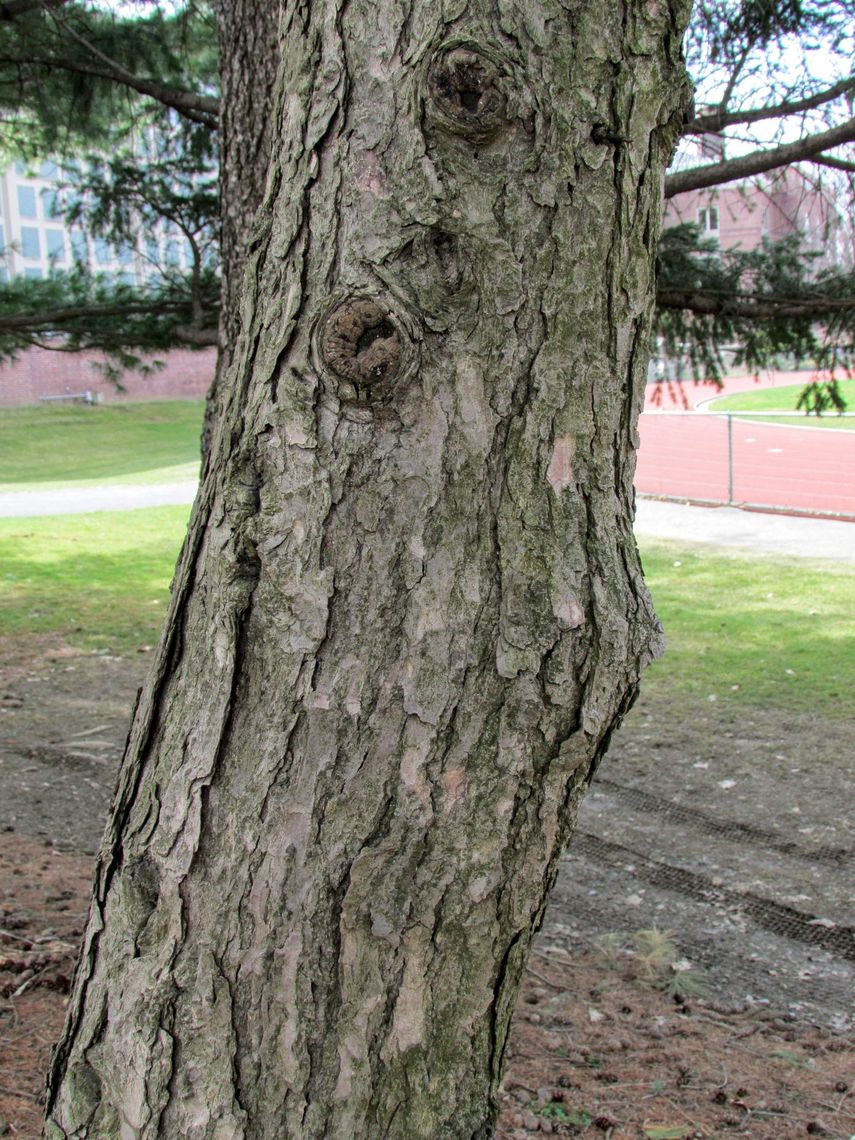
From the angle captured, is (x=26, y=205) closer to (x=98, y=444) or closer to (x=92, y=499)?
(x=98, y=444)

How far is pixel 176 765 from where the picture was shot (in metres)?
1.64

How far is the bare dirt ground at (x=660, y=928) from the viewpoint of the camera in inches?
118

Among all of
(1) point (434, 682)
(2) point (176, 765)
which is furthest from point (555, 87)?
(2) point (176, 765)

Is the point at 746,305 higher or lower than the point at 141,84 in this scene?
lower

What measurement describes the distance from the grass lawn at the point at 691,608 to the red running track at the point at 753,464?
4337 mm

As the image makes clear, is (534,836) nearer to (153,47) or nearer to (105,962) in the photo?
(105,962)

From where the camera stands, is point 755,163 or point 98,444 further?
point 98,444

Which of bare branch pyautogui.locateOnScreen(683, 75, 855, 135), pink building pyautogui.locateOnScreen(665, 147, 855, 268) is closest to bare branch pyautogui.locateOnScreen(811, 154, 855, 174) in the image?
pink building pyautogui.locateOnScreen(665, 147, 855, 268)

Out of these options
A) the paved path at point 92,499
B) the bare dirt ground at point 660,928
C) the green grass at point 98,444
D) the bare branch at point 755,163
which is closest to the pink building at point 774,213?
the bare branch at point 755,163

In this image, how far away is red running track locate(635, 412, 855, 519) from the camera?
18.5 meters

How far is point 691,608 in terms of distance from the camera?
9781 millimetres

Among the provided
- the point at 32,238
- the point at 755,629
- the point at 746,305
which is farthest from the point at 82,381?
the point at 746,305

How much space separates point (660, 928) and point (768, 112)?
431 centimetres

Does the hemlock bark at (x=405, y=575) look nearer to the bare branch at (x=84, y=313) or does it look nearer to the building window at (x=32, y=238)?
the bare branch at (x=84, y=313)
